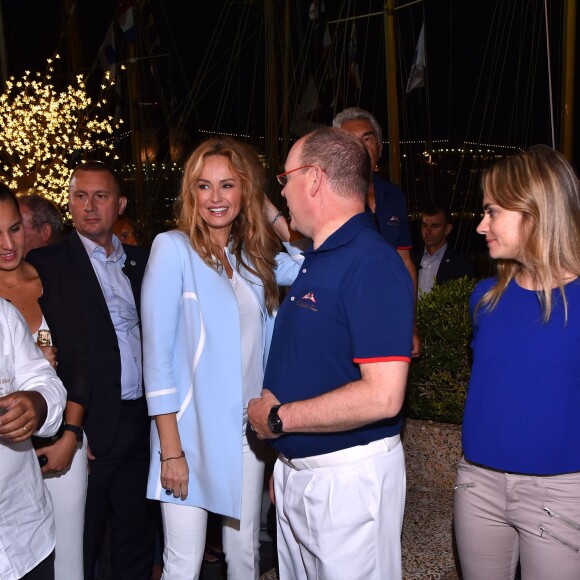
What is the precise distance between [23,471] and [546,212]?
5.41ft

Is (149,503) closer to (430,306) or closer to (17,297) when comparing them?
(17,297)

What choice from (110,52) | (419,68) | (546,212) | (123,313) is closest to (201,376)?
(123,313)

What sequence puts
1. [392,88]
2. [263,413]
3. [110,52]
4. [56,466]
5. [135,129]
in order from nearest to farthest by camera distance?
[263,413] < [56,466] < [392,88] < [110,52] < [135,129]

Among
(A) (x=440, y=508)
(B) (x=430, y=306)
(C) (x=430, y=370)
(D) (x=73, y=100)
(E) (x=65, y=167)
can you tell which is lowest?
A: (A) (x=440, y=508)

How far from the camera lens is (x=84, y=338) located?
3.06 meters

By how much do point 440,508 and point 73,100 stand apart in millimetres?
14685

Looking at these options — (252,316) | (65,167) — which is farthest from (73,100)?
(252,316)

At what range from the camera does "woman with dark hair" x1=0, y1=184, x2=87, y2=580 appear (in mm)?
2727

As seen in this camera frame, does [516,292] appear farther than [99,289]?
No

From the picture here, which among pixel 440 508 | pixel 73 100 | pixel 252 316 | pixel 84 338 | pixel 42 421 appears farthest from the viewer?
pixel 73 100

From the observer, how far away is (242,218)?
9.67 feet

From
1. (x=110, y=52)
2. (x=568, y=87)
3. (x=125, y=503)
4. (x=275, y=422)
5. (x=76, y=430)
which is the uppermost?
(x=110, y=52)

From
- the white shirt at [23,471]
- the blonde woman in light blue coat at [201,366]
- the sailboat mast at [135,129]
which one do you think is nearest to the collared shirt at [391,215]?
the blonde woman in light blue coat at [201,366]

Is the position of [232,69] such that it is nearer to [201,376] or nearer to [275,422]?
[201,376]
